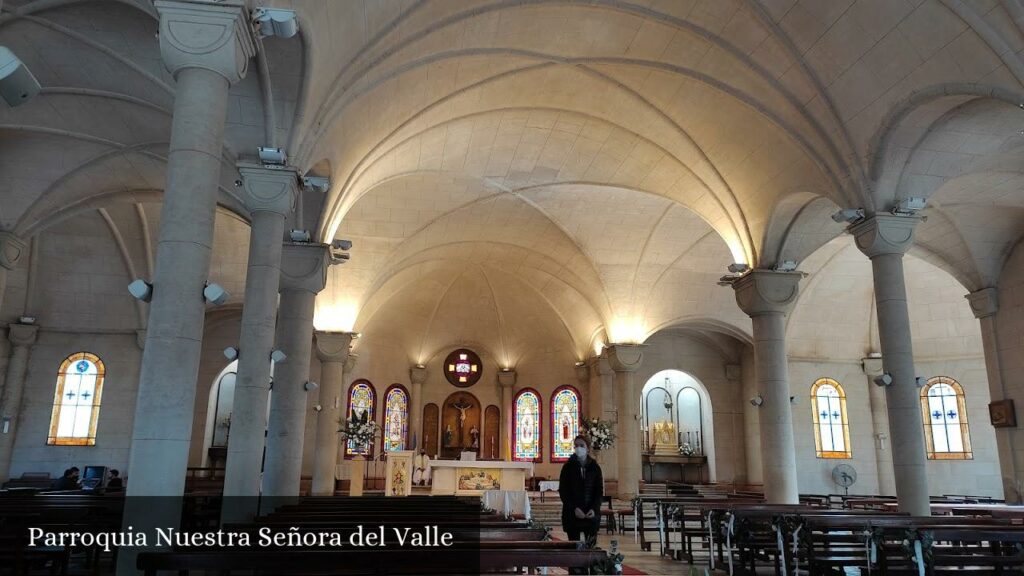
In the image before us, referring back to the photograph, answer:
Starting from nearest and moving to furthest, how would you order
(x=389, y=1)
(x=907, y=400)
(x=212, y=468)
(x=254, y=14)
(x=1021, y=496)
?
(x=254, y=14) < (x=389, y=1) < (x=907, y=400) < (x=1021, y=496) < (x=212, y=468)

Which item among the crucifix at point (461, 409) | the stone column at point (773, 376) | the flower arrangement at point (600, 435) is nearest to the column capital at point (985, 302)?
the stone column at point (773, 376)

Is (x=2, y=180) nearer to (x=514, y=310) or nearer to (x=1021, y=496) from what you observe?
(x=514, y=310)

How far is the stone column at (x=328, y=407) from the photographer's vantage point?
18000mm

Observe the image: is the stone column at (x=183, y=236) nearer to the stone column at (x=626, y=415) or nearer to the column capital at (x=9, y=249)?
the column capital at (x=9, y=249)

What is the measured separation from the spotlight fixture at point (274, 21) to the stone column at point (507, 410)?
20.7 m

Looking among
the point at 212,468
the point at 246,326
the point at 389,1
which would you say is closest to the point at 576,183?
the point at 389,1

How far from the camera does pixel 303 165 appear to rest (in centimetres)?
982

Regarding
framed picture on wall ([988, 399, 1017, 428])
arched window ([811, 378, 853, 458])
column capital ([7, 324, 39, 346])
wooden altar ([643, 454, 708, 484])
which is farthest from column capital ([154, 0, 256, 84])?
wooden altar ([643, 454, 708, 484])

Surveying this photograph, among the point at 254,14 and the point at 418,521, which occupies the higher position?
the point at 254,14

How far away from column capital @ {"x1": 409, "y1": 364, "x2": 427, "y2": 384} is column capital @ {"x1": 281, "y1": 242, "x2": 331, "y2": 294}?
14.0 metres

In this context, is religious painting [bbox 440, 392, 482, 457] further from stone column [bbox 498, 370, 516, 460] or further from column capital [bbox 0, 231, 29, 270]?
column capital [bbox 0, 231, 29, 270]

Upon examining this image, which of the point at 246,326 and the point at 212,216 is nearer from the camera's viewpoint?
the point at 212,216

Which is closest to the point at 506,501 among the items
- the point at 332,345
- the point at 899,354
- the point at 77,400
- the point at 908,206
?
the point at 332,345

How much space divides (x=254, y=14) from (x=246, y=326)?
376 centimetres
